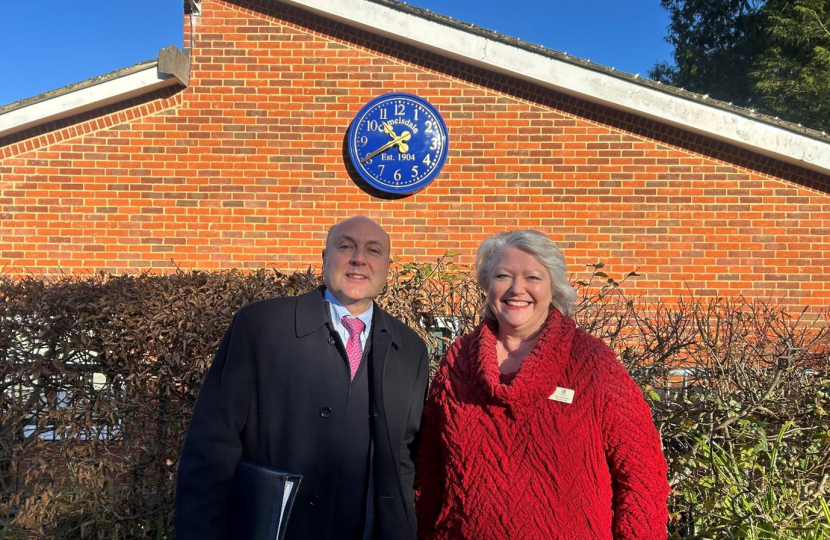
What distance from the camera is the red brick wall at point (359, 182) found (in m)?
7.81

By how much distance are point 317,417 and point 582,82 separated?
19.9 feet

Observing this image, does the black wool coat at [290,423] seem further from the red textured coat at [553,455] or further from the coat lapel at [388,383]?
the red textured coat at [553,455]

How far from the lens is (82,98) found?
7.87 metres

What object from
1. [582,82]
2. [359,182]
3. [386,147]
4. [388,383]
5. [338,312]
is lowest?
[388,383]

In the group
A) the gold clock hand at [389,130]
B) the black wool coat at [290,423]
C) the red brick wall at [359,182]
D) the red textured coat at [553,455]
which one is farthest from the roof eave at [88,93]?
the red textured coat at [553,455]

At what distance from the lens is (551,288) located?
9.08 feet

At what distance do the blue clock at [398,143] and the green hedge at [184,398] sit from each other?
3.16 meters

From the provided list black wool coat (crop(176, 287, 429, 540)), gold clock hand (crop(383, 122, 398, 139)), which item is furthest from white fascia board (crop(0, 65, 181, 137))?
black wool coat (crop(176, 287, 429, 540))

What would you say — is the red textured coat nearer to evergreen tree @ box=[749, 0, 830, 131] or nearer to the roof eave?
the roof eave

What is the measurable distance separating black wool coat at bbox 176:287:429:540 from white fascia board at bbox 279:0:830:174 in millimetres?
5695

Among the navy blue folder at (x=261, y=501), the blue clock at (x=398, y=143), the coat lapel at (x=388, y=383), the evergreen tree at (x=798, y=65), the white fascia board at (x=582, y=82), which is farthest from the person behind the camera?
the evergreen tree at (x=798, y=65)

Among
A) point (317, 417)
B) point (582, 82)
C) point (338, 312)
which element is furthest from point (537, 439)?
point (582, 82)

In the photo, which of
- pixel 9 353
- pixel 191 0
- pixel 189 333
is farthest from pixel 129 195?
pixel 189 333

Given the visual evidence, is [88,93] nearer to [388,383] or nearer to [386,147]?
[386,147]
